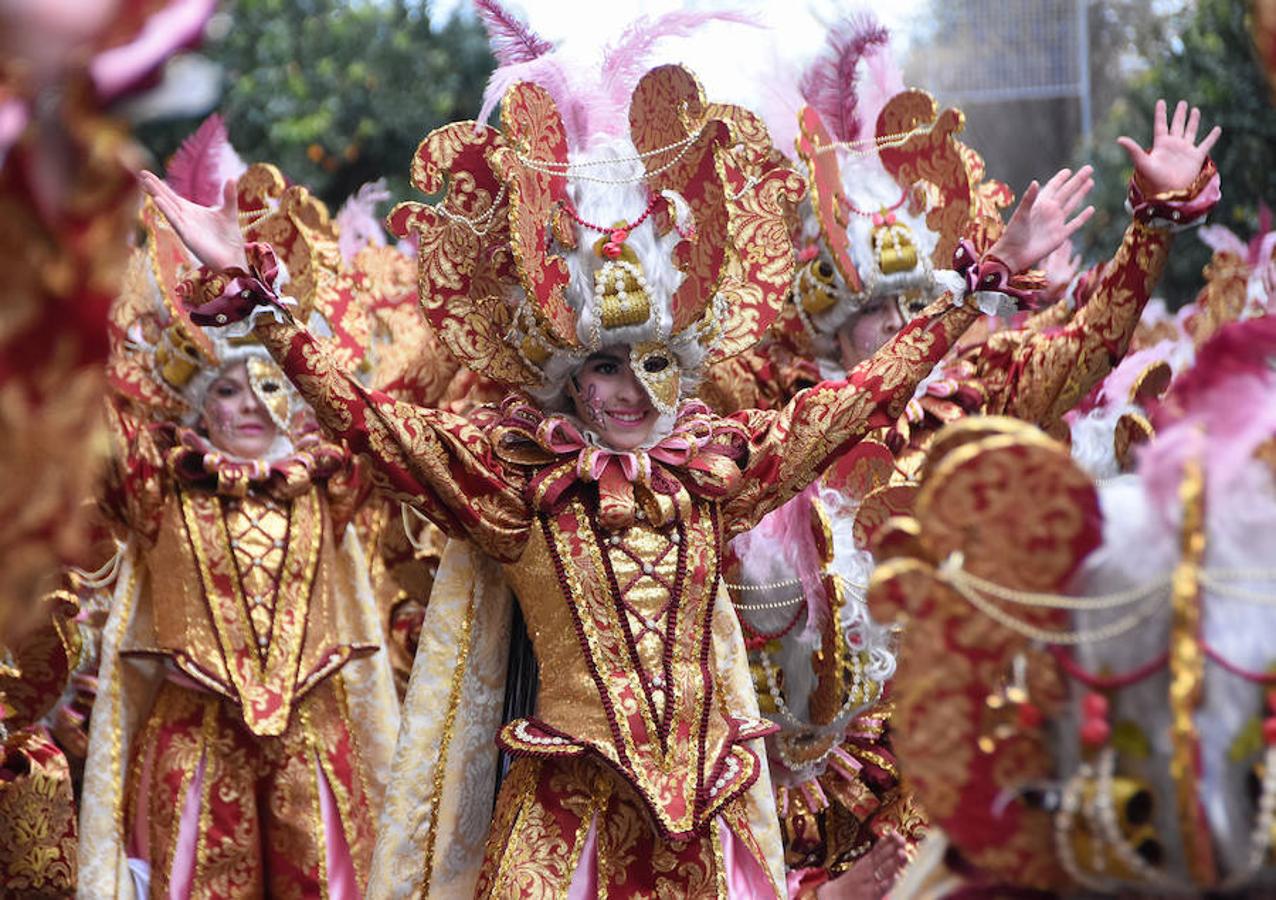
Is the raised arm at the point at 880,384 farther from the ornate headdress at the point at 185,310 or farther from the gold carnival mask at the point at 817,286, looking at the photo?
the ornate headdress at the point at 185,310

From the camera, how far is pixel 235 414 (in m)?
5.81

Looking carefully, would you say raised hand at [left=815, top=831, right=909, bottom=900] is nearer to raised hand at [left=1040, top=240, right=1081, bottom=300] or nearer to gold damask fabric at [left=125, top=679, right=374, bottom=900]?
gold damask fabric at [left=125, top=679, right=374, bottom=900]

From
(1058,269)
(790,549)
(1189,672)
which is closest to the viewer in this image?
(1189,672)

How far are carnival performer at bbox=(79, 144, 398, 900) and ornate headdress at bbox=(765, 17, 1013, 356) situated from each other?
4.92 ft

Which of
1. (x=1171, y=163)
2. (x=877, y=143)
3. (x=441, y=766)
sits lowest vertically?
(x=441, y=766)

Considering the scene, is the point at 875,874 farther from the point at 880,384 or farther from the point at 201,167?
the point at 201,167

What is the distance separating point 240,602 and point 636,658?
1977 mm

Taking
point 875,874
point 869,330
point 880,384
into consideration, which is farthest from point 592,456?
point 869,330

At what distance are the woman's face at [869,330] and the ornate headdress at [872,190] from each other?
0.03m

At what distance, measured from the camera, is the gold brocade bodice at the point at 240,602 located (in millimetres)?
5625

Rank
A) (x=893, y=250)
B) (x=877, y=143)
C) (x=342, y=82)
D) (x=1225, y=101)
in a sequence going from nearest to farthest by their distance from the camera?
(x=893, y=250)
(x=877, y=143)
(x=1225, y=101)
(x=342, y=82)

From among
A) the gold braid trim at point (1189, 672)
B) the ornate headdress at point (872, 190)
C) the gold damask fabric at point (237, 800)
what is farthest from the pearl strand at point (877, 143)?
the gold braid trim at point (1189, 672)

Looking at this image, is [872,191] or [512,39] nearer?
[512,39]

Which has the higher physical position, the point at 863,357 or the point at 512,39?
the point at 512,39
